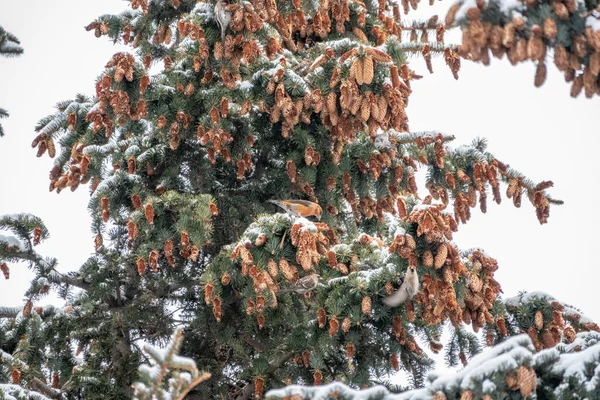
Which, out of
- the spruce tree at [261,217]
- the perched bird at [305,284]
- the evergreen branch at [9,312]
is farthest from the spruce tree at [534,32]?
the evergreen branch at [9,312]

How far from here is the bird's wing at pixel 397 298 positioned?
471 centimetres

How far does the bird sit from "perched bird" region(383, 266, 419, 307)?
1.86 m

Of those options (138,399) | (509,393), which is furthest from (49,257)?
(509,393)

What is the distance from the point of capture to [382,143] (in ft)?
18.8

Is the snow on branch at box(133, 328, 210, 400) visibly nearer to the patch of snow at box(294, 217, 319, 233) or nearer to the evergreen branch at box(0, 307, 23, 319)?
the patch of snow at box(294, 217, 319, 233)

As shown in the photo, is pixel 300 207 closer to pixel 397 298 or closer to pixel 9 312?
pixel 397 298

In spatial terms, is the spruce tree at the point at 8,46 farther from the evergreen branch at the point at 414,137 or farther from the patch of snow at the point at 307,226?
the evergreen branch at the point at 414,137

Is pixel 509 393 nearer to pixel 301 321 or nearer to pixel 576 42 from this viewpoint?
pixel 576 42

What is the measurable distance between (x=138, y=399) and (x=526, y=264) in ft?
144

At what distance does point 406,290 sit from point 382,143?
4.53 feet

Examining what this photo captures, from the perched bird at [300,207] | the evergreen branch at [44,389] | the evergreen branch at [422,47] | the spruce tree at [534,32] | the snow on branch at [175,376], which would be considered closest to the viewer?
the snow on branch at [175,376]

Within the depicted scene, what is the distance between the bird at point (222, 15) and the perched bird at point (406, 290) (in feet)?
6.10

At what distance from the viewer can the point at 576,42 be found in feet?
10.5

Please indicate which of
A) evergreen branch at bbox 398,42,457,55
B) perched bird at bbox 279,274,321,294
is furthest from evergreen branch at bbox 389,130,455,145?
perched bird at bbox 279,274,321,294
